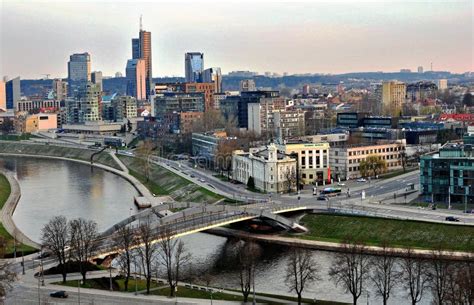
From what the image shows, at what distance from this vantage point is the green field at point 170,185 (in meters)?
37.8

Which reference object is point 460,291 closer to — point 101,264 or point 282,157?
point 101,264

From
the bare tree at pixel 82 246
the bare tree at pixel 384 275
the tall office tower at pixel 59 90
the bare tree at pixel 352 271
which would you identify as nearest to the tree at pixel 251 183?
the bare tree at pixel 82 246

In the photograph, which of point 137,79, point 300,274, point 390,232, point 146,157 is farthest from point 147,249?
point 137,79

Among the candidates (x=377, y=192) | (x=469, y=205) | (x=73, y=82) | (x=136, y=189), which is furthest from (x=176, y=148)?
(x=73, y=82)

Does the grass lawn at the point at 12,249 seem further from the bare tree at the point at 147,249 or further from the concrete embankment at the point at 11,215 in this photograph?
the bare tree at the point at 147,249

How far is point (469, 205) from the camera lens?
30812 millimetres

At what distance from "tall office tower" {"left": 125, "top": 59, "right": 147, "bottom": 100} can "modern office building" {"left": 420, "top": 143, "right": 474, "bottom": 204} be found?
11651cm

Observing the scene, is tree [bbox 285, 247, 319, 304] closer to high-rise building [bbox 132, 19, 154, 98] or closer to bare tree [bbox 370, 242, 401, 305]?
bare tree [bbox 370, 242, 401, 305]

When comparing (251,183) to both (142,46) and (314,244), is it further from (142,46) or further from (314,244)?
(142,46)

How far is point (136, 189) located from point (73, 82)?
11021 cm

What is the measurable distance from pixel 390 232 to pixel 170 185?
18.0 m

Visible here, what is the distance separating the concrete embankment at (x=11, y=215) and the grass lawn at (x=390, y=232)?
926 centimetres

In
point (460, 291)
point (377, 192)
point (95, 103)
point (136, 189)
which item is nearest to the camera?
point (460, 291)

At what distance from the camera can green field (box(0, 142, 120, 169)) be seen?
62.8 meters
